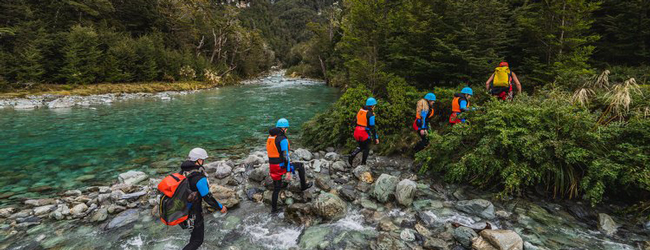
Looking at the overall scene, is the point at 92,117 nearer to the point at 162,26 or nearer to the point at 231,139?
the point at 231,139

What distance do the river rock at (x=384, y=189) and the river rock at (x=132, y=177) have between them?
23.2 ft

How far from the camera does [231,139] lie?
41.7ft

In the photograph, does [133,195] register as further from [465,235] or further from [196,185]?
[465,235]

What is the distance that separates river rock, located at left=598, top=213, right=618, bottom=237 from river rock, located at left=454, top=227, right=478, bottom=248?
96.5 inches

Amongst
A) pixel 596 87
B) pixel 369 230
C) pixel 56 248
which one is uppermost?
pixel 596 87

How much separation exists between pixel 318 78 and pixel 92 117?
42289 mm

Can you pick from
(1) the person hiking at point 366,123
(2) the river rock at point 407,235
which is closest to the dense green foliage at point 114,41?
(1) the person hiking at point 366,123

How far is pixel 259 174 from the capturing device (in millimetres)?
7723

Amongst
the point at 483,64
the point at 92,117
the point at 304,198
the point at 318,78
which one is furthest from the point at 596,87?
the point at 318,78

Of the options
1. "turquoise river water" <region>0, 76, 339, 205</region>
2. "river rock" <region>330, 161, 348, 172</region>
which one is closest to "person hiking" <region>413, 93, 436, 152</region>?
"river rock" <region>330, 161, 348, 172</region>

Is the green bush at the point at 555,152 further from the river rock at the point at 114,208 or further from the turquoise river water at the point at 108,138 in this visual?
the turquoise river water at the point at 108,138

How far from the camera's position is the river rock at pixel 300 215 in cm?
550

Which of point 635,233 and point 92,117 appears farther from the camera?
point 92,117

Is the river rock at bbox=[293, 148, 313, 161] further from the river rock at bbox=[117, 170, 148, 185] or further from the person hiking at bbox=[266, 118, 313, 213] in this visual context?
the river rock at bbox=[117, 170, 148, 185]
